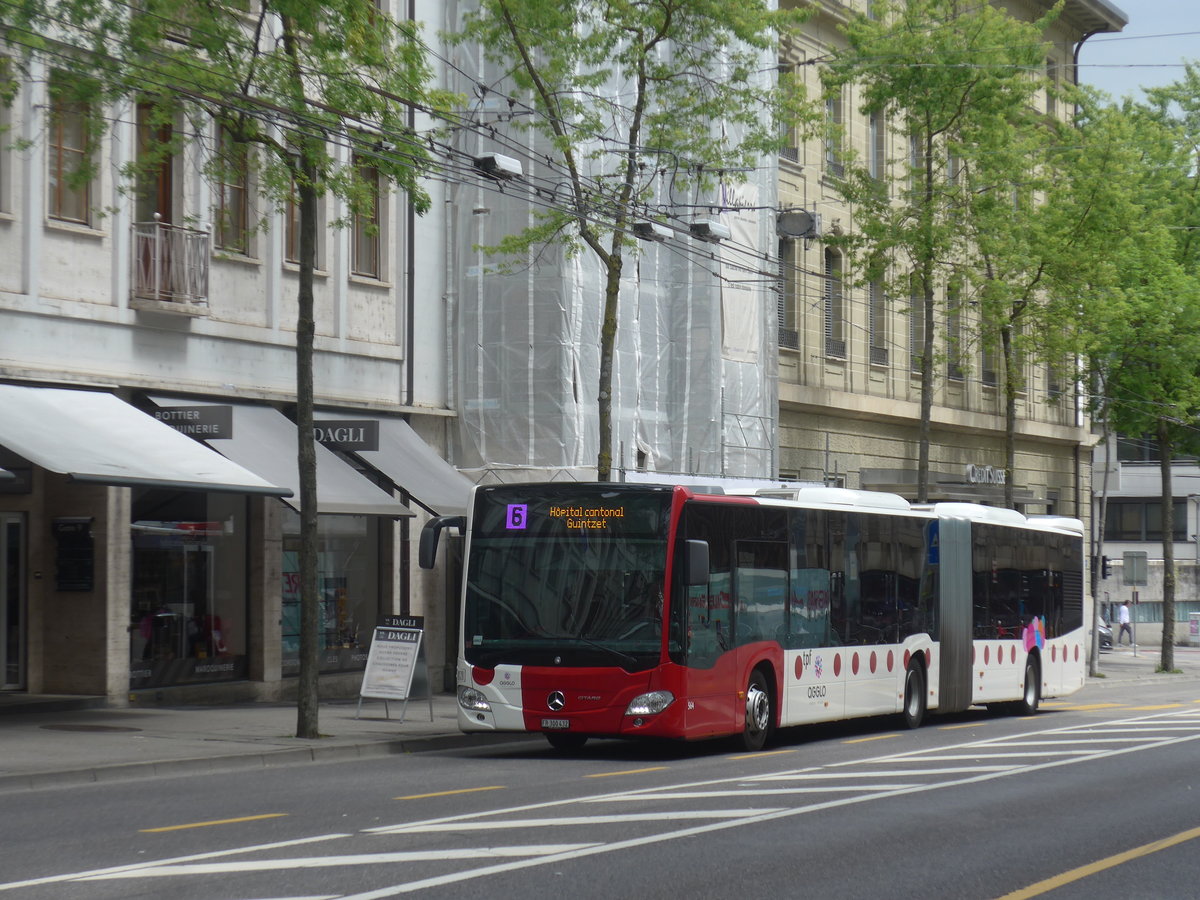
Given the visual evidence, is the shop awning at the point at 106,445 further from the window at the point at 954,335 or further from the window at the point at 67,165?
the window at the point at 954,335

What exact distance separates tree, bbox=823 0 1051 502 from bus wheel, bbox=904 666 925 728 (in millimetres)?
8607

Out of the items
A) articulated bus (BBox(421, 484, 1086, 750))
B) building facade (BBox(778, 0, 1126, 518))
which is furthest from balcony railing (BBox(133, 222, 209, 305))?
building facade (BBox(778, 0, 1126, 518))

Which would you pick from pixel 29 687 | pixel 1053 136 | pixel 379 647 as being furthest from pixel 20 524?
pixel 1053 136

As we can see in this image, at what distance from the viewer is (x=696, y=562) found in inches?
695

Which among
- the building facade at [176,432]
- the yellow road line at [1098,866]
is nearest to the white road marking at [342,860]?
the yellow road line at [1098,866]

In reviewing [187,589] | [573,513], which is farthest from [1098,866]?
[187,589]

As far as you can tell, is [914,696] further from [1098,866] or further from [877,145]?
[877,145]

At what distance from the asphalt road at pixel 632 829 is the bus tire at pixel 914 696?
4717 millimetres

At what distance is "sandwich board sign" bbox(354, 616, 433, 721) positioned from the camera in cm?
2119

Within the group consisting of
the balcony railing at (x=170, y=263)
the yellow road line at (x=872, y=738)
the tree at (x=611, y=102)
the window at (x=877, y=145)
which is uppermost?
the window at (x=877, y=145)

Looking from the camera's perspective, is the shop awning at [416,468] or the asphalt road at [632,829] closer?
the asphalt road at [632,829]

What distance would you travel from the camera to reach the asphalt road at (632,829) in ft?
31.7

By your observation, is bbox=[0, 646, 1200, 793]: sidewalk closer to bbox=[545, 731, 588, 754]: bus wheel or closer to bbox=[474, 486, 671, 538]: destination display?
bbox=[545, 731, 588, 754]: bus wheel

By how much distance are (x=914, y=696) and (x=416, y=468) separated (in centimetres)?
798
